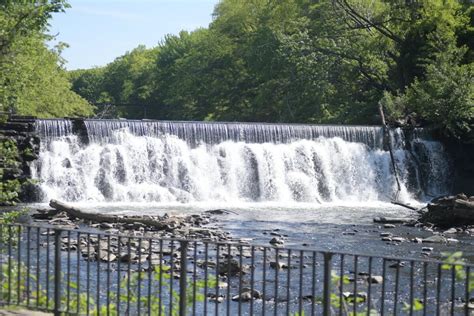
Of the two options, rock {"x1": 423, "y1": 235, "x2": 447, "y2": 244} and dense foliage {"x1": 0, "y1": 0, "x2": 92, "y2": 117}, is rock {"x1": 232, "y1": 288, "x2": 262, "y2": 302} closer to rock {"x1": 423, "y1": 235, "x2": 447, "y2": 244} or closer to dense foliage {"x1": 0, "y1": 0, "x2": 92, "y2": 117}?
dense foliage {"x1": 0, "y1": 0, "x2": 92, "y2": 117}

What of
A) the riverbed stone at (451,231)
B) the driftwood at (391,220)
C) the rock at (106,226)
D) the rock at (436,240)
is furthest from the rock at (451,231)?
the rock at (106,226)

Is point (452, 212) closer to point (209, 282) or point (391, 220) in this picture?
point (391, 220)

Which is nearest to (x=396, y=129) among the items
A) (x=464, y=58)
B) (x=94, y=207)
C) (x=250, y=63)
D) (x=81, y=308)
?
(x=464, y=58)

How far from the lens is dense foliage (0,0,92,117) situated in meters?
12.0

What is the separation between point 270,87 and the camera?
52406 millimetres

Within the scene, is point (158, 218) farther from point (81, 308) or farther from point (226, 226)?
point (81, 308)

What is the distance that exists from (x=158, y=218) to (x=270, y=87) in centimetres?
3176

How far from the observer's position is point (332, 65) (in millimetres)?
45656

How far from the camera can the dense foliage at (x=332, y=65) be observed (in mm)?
36031

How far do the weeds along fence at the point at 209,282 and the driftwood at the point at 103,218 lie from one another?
232 cm

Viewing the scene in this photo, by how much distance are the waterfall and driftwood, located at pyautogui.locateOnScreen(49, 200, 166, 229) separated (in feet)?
22.0

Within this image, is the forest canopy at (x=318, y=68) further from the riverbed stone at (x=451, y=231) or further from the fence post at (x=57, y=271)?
the riverbed stone at (x=451, y=231)

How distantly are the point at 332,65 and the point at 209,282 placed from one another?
128ft

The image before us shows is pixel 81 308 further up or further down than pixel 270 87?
further down
